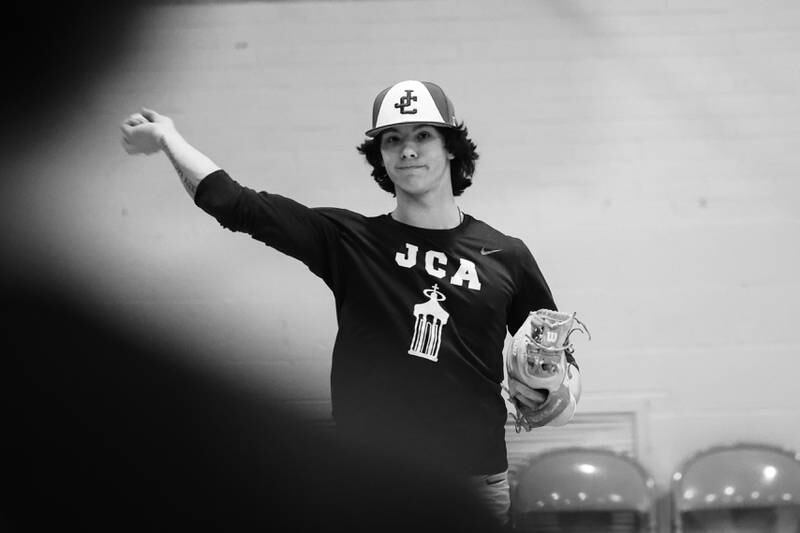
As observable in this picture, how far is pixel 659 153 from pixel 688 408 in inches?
39.7

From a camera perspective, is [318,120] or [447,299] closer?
[447,299]

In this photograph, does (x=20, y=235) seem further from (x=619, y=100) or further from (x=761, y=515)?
(x=619, y=100)

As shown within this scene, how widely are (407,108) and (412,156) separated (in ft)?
0.32

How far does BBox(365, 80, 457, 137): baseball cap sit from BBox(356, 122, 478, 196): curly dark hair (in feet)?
0.18

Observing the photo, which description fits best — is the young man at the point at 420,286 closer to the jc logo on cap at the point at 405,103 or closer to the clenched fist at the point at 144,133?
the jc logo on cap at the point at 405,103

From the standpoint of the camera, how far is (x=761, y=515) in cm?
307

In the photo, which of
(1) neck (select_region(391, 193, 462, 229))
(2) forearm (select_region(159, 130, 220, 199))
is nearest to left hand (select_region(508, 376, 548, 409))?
(1) neck (select_region(391, 193, 462, 229))

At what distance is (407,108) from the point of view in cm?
186

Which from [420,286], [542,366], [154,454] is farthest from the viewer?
[420,286]

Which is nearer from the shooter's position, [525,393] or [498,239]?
[525,393]

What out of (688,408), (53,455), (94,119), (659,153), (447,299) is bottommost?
(53,455)

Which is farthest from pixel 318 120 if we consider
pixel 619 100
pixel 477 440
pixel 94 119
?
pixel 94 119

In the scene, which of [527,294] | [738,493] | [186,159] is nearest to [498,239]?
[527,294]

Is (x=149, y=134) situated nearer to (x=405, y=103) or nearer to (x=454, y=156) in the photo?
(x=405, y=103)
